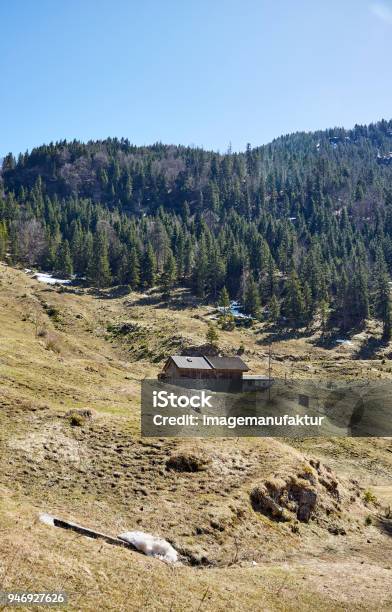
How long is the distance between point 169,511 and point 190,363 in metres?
50.2

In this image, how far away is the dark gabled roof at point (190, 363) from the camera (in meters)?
71.4

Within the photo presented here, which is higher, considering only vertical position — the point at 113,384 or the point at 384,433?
the point at 113,384

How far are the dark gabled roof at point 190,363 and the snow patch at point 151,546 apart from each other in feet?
166

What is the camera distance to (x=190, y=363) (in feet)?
240

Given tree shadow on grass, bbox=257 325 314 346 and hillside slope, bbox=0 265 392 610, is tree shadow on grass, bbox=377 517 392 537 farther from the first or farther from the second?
tree shadow on grass, bbox=257 325 314 346

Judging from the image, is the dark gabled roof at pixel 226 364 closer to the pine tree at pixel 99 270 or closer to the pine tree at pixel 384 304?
the pine tree at pixel 384 304

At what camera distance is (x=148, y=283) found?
132m

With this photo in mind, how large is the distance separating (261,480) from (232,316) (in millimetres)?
86897

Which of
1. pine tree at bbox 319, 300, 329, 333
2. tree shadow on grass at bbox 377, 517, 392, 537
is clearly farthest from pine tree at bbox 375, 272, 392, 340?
tree shadow on grass at bbox 377, 517, 392, 537

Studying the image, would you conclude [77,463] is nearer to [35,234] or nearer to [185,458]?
[185,458]

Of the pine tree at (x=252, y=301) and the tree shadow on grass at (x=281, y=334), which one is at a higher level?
the pine tree at (x=252, y=301)

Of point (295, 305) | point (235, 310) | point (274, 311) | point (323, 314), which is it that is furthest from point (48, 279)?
point (323, 314)

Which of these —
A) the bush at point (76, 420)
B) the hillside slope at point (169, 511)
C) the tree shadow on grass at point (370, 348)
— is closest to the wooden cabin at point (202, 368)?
the hillside slope at point (169, 511)

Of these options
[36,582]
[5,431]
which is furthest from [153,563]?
[5,431]
